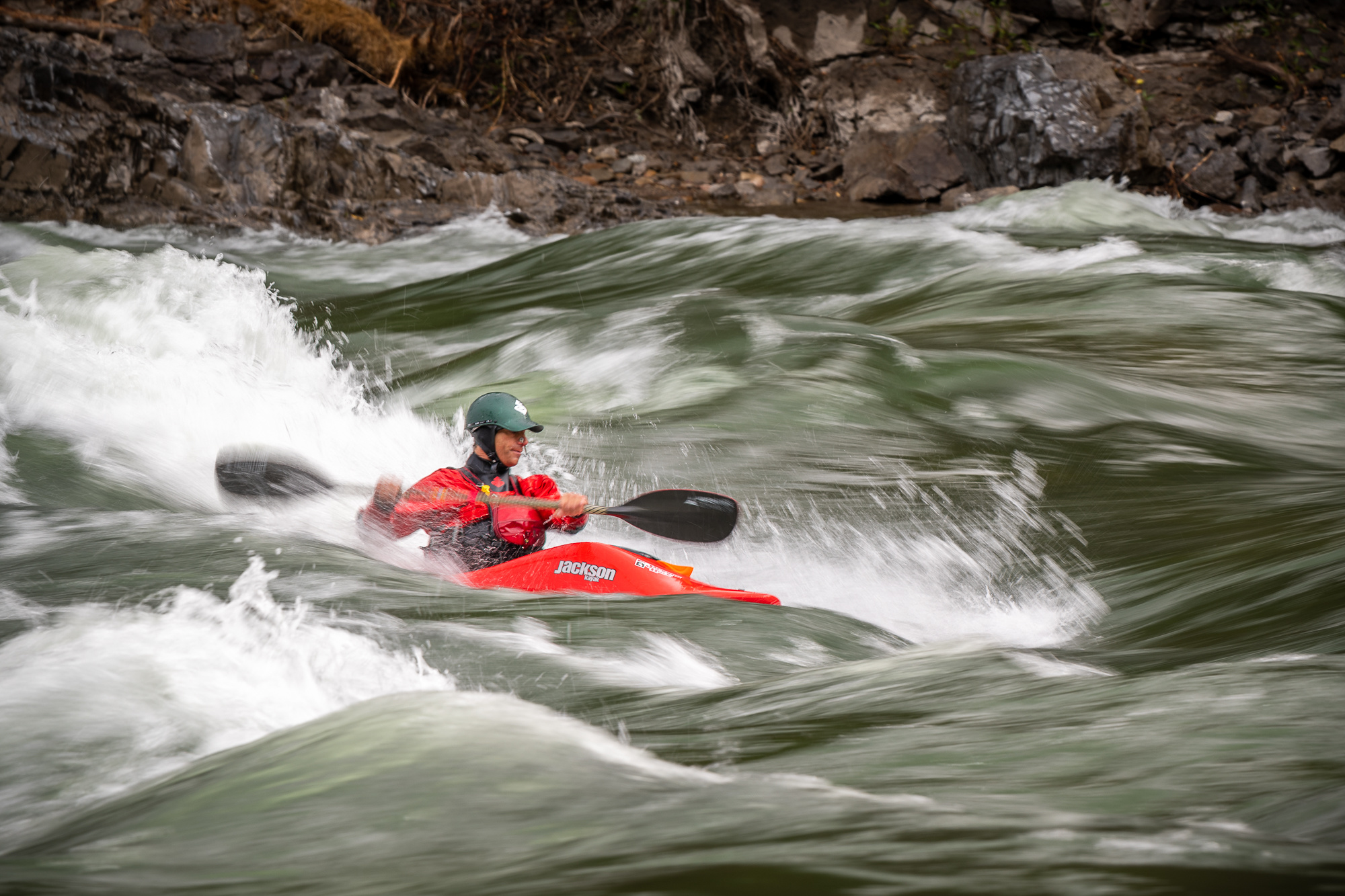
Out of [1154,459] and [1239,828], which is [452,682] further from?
[1154,459]

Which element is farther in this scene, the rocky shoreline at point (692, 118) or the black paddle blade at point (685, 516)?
the rocky shoreline at point (692, 118)

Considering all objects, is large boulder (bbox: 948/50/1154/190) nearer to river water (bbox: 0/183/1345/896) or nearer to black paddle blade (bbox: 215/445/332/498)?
river water (bbox: 0/183/1345/896)

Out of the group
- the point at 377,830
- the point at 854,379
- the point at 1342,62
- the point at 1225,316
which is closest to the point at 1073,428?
the point at 854,379

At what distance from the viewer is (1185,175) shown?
12508 mm

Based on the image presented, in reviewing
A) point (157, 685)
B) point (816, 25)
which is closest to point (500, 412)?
point (157, 685)

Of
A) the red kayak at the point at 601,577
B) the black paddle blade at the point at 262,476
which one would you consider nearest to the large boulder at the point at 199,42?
the black paddle blade at the point at 262,476

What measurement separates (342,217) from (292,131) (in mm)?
998

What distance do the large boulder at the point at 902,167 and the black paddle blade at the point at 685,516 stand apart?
9.15 metres

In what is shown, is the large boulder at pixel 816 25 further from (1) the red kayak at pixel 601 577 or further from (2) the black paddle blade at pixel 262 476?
(1) the red kayak at pixel 601 577

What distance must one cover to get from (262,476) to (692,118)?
11454 millimetres

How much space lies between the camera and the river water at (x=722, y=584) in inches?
76.7

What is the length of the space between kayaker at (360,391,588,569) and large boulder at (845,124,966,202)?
9.38 meters

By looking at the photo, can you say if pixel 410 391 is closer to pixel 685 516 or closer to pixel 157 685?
pixel 685 516

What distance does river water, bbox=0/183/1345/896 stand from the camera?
1.95 meters
